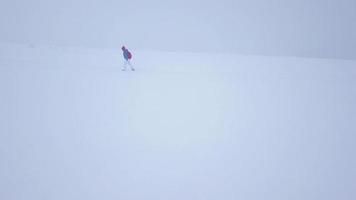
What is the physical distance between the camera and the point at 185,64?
4.35 meters

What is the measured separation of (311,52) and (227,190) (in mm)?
3653

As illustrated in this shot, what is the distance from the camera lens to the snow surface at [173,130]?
215 cm

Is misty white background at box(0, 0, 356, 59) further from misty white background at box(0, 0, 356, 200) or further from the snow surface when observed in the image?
the snow surface

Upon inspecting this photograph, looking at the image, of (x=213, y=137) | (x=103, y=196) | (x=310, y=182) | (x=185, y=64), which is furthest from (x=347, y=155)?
(x=185, y=64)

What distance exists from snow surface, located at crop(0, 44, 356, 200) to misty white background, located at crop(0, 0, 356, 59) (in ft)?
1.75

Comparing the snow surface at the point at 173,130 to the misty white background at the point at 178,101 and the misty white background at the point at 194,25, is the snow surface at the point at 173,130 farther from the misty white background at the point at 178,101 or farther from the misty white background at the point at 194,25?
the misty white background at the point at 194,25

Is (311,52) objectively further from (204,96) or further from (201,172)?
(201,172)

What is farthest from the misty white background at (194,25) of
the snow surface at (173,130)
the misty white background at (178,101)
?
the snow surface at (173,130)

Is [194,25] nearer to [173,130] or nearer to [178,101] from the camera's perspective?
[178,101]

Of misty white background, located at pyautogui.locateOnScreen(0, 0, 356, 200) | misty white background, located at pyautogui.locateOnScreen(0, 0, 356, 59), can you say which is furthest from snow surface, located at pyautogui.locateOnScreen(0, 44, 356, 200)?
misty white background, located at pyautogui.locateOnScreen(0, 0, 356, 59)

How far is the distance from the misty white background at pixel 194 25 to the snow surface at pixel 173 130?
0.53 meters

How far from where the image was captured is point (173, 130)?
2.82m

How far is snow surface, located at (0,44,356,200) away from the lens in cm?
215

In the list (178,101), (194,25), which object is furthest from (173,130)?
(194,25)
